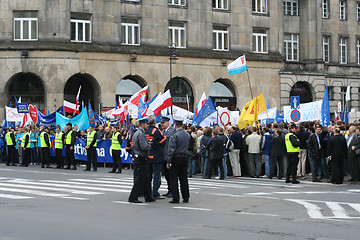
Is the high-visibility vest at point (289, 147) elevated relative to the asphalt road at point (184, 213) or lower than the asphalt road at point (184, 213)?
elevated

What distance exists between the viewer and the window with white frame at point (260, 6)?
47562 millimetres

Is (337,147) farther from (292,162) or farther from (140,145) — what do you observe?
(140,145)

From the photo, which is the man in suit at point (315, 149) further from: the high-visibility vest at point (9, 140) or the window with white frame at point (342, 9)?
the window with white frame at point (342, 9)

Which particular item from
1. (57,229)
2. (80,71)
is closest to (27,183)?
(57,229)

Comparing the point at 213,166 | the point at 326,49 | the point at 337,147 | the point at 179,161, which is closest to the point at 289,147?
the point at 337,147

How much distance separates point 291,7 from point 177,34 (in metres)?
11.6

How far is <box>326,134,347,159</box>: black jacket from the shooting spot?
20938 mm

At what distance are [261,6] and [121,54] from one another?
11.5 metres

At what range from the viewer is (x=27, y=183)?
20344 millimetres

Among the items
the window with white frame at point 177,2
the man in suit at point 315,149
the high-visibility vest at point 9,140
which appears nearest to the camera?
the man in suit at point 315,149

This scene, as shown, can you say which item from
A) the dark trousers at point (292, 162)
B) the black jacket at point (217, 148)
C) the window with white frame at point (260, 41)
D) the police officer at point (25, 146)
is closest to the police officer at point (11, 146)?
the police officer at point (25, 146)

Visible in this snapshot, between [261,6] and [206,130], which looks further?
[261,6]

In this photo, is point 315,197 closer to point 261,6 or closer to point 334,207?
point 334,207

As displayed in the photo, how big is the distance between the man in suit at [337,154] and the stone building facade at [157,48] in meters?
20.5
